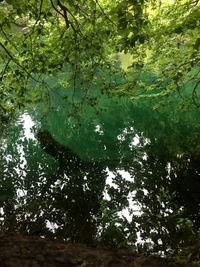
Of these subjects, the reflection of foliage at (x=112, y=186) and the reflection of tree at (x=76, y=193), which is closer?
the reflection of foliage at (x=112, y=186)

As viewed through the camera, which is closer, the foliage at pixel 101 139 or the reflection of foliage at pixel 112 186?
the foliage at pixel 101 139

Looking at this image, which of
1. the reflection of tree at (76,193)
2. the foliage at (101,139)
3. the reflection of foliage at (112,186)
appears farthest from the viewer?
the reflection of tree at (76,193)

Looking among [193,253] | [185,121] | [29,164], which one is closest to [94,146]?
[29,164]

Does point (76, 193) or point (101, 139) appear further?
point (101, 139)

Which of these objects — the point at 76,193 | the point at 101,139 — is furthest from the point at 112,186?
the point at 101,139

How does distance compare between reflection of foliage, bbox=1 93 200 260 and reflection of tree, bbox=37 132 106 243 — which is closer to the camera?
reflection of foliage, bbox=1 93 200 260

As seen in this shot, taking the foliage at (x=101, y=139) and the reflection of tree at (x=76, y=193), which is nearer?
the foliage at (x=101, y=139)

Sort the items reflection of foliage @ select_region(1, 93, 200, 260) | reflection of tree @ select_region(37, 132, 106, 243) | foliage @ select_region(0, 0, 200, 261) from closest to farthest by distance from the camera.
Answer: foliage @ select_region(0, 0, 200, 261), reflection of foliage @ select_region(1, 93, 200, 260), reflection of tree @ select_region(37, 132, 106, 243)

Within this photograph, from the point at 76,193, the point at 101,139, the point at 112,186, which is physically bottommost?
the point at 76,193

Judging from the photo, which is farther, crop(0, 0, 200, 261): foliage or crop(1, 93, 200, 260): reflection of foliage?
crop(1, 93, 200, 260): reflection of foliage

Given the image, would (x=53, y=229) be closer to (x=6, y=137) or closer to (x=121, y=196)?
(x=121, y=196)

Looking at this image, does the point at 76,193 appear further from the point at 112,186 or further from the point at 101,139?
the point at 101,139

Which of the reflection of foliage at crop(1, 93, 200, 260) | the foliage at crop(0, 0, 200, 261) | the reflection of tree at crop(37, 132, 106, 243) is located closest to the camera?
the foliage at crop(0, 0, 200, 261)

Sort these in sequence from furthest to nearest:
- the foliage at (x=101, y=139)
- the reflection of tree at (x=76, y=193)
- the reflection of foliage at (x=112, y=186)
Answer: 1. the reflection of tree at (x=76, y=193)
2. the reflection of foliage at (x=112, y=186)
3. the foliage at (x=101, y=139)
